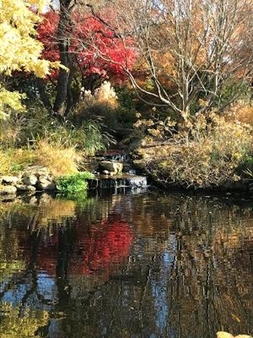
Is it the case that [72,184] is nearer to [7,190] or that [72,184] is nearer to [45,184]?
[45,184]

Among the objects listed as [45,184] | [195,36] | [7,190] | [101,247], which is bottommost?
[101,247]

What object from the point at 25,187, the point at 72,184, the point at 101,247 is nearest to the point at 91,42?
the point at 72,184

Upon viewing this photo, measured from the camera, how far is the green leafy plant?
39.6 ft

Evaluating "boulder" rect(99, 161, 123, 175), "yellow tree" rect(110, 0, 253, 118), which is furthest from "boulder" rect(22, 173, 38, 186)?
"yellow tree" rect(110, 0, 253, 118)

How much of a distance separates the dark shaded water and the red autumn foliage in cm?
621

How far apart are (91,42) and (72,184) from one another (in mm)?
4491

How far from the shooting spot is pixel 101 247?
709 cm

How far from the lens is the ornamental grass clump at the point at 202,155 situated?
1209cm

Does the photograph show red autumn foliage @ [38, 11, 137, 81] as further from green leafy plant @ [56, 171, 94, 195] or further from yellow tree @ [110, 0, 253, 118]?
green leafy plant @ [56, 171, 94, 195]

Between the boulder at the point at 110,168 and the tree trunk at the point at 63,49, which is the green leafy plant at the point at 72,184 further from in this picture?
the tree trunk at the point at 63,49

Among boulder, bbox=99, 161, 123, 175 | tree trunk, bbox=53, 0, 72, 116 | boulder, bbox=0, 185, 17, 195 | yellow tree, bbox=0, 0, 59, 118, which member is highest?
tree trunk, bbox=53, 0, 72, 116

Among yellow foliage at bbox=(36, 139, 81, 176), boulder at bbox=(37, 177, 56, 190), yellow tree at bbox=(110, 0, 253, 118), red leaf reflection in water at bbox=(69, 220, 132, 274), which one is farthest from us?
yellow tree at bbox=(110, 0, 253, 118)

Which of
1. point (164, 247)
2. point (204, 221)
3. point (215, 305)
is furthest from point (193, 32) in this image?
point (215, 305)

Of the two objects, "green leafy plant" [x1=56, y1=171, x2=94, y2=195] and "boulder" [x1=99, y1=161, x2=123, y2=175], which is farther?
"boulder" [x1=99, y1=161, x2=123, y2=175]
